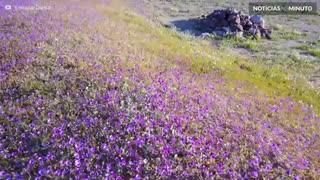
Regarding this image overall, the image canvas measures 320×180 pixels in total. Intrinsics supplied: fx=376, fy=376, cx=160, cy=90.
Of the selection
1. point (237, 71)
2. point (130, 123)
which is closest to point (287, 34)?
point (237, 71)

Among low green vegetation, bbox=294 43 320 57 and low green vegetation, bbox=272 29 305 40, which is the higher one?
low green vegetation, bbox=272 29 305 40

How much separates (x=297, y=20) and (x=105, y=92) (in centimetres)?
2447

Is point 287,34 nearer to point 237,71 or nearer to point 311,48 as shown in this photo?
point 311,48

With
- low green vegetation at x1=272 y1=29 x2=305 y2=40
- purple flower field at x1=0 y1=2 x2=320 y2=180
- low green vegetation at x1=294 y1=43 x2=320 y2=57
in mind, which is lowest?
low green vegetation at x1=294 y1=43 x2=320 y2=57

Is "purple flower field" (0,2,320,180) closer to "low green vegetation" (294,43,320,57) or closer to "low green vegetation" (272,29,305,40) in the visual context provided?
"low green vegetation" (294,43,320,57)

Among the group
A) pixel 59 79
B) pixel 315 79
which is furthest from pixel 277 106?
pixel 315 79

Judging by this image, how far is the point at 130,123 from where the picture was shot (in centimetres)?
627

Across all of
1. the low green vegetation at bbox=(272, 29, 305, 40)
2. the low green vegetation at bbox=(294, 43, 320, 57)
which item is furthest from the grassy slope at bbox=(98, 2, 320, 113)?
the low green vegetation at bbox=(272, 29, 305, 40)

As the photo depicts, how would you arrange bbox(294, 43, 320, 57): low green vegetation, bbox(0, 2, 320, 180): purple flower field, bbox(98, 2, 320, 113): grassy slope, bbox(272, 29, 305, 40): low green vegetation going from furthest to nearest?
Result: bbox(272, 29, 305, 40): low green vegetation → bbox(294, 43, 320, 57): low green vegetation → bbox(98, 2, 320, 113): grassy slope → bbox(0, 2, 320, 180): purple flower field

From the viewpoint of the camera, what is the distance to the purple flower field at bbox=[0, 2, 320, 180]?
5602 mm

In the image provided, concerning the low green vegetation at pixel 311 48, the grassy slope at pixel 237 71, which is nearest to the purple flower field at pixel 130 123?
the grassy slope at pixel 237 71

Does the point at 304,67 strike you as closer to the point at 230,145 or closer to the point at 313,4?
the point at 230,145

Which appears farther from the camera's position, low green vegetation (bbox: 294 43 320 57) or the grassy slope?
low green vegetation (bbox: 294 43 320 57)

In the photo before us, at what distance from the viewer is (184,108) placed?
23.0 ft
